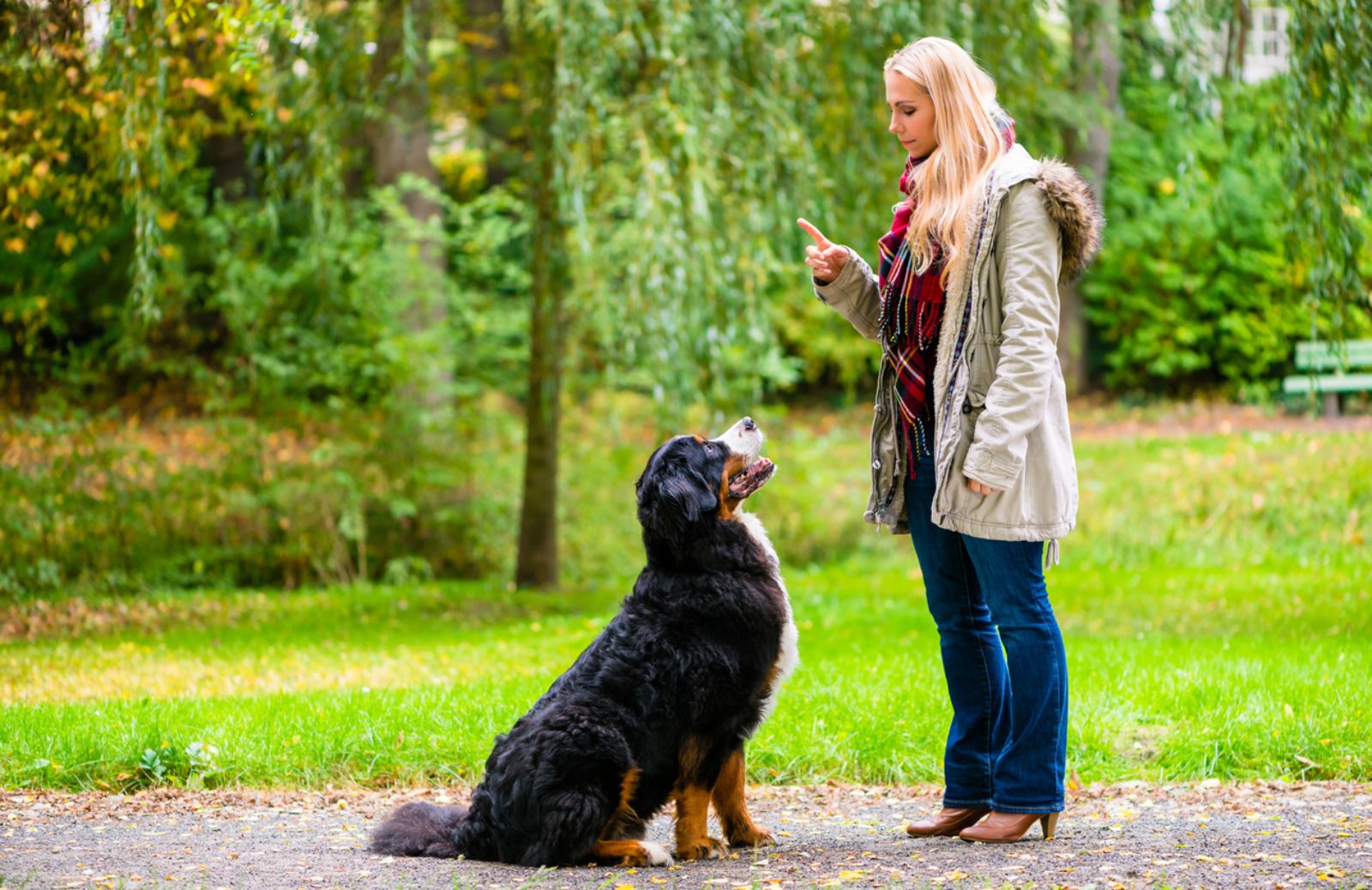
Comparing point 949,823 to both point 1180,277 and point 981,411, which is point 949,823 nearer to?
point 981,411

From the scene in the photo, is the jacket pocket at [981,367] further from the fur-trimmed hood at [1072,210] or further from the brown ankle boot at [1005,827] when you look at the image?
the brown ankle boot at [1005,827]

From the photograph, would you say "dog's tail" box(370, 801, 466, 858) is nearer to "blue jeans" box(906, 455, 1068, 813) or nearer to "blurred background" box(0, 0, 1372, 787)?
"blurred background" box(0, 0, 1372, 787)

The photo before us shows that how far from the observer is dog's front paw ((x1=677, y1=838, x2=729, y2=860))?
3709 millimetres

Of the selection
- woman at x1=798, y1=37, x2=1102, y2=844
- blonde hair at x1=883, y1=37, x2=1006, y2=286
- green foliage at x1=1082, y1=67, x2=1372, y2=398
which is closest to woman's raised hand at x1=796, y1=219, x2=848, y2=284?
woman at x1=798, y1=37, x2=1102, y2=844

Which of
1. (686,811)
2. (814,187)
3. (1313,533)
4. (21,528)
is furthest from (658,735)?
(1313,533)

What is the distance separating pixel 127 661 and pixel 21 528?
270 centimetres

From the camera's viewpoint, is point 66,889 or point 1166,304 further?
point 1166,304

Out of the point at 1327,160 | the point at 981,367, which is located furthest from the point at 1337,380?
the point at 981,367

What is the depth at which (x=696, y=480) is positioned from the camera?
12.4ft

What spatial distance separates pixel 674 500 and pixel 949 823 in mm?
1264

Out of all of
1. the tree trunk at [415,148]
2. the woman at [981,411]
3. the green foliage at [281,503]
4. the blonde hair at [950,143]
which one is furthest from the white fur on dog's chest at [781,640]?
the green foliage at [281,503]

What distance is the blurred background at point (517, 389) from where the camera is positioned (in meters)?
5.48

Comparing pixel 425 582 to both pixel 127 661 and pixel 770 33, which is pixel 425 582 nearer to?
pixel 127 661

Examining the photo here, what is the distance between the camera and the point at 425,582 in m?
11.5
